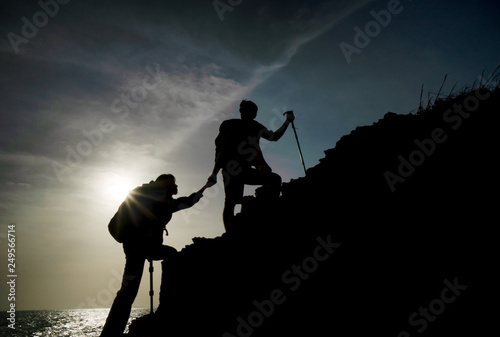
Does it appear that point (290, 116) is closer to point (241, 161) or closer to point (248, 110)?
point (248, 110)

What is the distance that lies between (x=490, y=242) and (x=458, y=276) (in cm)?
69

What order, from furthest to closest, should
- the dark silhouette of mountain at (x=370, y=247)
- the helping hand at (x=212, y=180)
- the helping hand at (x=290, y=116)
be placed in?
the helping hand at (x=290, y=116)
the helping hand at (x=212, y=180)
the dark silhouette of mountain at (x=370, y=247)

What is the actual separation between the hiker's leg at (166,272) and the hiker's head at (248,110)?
372 centimetres

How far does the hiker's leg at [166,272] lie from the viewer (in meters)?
5.92

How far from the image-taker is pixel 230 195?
6.05 meters

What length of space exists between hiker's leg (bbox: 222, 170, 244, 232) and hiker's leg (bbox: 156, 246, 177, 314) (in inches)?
57.1

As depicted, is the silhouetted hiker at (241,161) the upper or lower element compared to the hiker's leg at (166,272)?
upper

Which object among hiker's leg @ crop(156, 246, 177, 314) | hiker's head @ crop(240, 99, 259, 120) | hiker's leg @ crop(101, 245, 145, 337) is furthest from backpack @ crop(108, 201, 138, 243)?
hiker's head @ crop(240, 99, 259, 120)

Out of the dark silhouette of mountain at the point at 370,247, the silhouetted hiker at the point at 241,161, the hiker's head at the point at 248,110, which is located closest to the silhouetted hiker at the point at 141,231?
the silhouetted hiker at the point at 241,161

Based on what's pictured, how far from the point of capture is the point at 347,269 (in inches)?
167

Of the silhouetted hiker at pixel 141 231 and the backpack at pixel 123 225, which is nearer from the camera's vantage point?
the silhouetted hiker at pixel 141 231

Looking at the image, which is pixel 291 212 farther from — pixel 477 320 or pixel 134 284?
pixel 134 284

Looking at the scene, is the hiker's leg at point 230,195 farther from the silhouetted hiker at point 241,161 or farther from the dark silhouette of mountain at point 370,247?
the dark silhouette of mountain at point 370,247

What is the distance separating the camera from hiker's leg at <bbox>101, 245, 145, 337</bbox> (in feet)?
15.7
